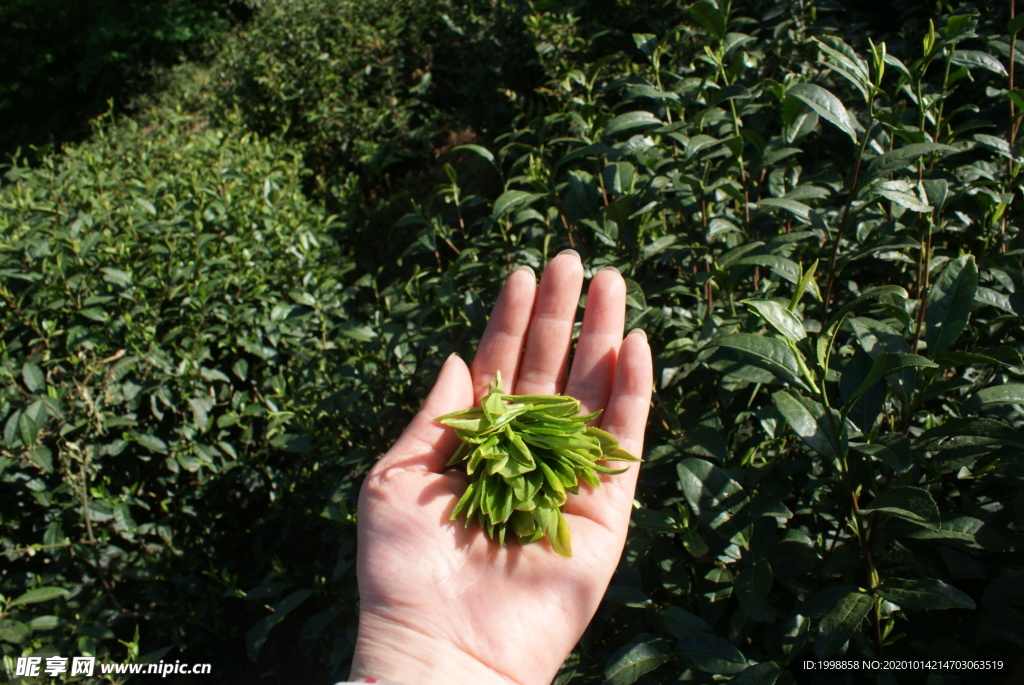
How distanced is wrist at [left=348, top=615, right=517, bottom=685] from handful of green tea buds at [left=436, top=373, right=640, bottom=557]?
0.88 ft

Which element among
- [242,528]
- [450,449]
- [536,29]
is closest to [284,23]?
[536,29]

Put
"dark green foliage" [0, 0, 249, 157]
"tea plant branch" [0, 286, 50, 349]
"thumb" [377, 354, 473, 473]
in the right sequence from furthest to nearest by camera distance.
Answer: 1. "dark green foliage" [0, 0, 249, 157]
2. "tea plant branch" [0, 286, 50, 349]
3. "thumb" [377, 354, 473, 473]

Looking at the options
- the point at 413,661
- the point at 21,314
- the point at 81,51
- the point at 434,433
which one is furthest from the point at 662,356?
the point at 81,51

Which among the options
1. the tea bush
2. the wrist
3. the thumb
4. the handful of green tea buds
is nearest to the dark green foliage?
the tea bush

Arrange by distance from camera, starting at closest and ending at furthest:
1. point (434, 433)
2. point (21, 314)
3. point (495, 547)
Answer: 1. point (495, 547)
2. point (434, 433)
3. point (21, 314)

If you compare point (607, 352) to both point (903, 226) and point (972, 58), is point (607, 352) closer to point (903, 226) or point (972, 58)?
point (903, 226)

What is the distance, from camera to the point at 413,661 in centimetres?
145

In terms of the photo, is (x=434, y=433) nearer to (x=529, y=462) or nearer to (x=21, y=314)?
(x=529, y=462)

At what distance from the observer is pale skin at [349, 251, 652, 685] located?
4.90 feet

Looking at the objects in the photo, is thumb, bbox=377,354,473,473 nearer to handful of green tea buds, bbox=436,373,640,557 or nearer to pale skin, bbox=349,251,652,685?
pale skin, bbox=349,251,652,685

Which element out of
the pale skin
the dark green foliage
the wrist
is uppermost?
the dark green foliage

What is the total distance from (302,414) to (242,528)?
1012 mm

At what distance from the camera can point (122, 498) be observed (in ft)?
8.63

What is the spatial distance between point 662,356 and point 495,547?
0.65 meters
